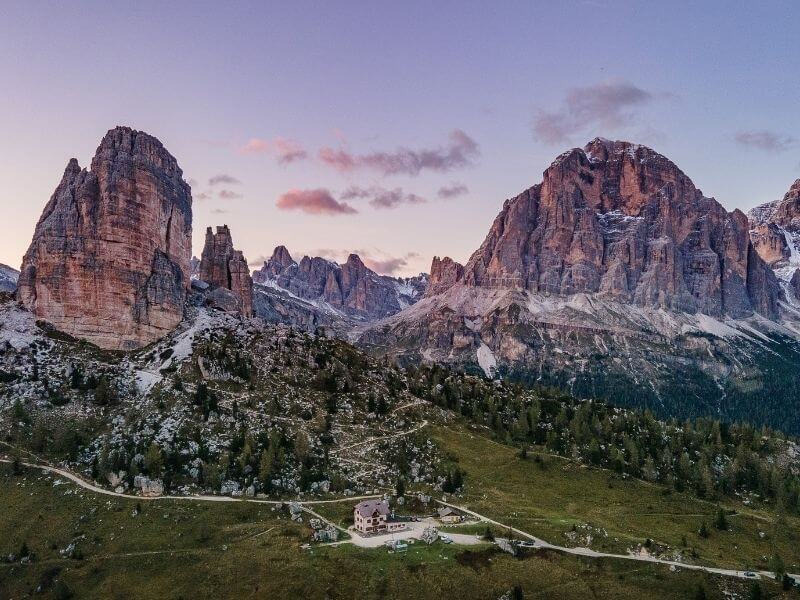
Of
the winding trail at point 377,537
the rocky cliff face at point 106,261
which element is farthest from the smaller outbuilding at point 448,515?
the rocky cliff face at point 106,261

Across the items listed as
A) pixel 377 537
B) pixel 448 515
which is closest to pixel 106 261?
pixel 377 537

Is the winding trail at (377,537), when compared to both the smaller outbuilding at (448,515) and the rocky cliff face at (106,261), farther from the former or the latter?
the rocky cliff face at (106,261)

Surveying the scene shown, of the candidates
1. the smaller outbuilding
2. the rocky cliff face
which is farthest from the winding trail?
the rocky cliff face

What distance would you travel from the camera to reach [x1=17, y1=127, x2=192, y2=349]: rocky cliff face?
570 feet

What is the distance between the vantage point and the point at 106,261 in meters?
177

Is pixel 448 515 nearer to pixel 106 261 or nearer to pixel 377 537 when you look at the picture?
pixel 377 537

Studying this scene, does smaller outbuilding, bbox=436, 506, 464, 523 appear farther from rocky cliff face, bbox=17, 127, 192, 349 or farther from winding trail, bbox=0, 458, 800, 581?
rocky cliff face, bbox=17, 127, 192, 349

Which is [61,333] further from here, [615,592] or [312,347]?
[615,592]

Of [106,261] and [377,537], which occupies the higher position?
[106,261]

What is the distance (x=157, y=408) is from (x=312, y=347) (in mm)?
53917

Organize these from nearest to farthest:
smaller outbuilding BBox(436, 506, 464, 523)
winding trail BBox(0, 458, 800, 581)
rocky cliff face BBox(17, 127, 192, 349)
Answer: winding trail BBox(0, 458, 800, 581), smaller outbuilding BBox(436, 506, 464, 523), rocky cliff face BBox(17, 127, 192, 349)

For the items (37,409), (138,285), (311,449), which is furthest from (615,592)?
(138,285)

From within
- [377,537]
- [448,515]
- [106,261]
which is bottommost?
[377,537]

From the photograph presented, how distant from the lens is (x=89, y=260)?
176 meters
